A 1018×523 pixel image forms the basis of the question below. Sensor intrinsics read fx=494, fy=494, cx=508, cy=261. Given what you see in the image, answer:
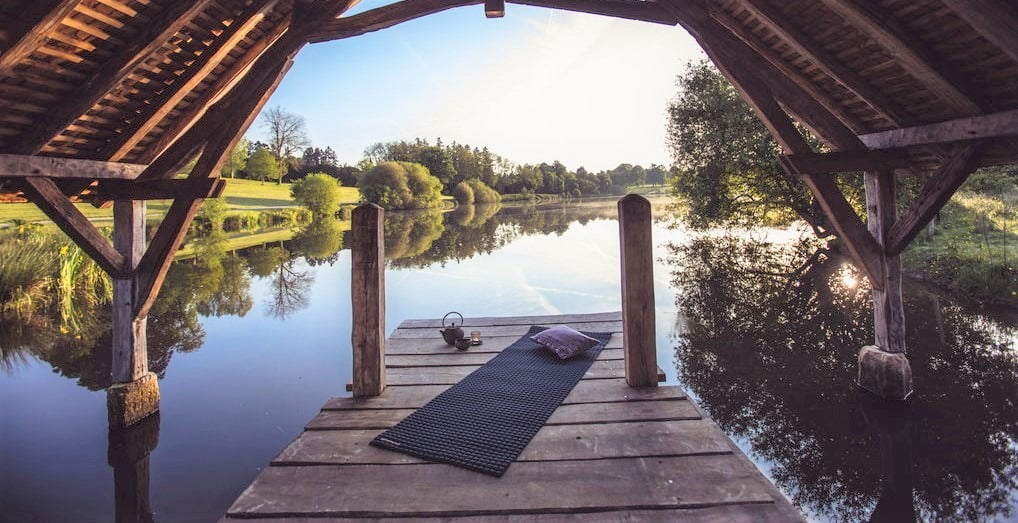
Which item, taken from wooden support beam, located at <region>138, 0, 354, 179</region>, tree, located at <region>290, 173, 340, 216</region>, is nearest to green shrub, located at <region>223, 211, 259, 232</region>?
tree, located at <region>290, 173, 340, 216</region>

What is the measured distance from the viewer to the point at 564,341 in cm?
414

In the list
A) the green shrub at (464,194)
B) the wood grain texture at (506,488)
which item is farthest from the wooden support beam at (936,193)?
the green shrub at (464,194)

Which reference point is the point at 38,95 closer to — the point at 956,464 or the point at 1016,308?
the point at 956,464

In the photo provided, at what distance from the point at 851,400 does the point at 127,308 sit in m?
5.71

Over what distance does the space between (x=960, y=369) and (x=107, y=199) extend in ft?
24.6

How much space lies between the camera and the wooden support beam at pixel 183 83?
366cm

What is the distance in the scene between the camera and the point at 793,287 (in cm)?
879

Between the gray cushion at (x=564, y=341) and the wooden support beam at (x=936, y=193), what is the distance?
8.25ft

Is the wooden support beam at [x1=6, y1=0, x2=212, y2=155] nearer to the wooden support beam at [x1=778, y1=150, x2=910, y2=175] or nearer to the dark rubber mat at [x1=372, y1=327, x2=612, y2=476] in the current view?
the dark rubber mat at [x1=372, y1=327, x2=612, y2=476]

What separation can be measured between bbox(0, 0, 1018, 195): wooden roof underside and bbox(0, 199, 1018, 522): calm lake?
193 centimetres

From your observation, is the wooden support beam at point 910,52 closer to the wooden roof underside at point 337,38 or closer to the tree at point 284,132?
the wooden roof underside at point 337,38

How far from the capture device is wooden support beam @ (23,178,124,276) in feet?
10.8

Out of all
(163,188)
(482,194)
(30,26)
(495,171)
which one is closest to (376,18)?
(163,188)

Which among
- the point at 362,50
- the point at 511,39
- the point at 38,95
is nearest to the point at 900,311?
the point at 38,95
